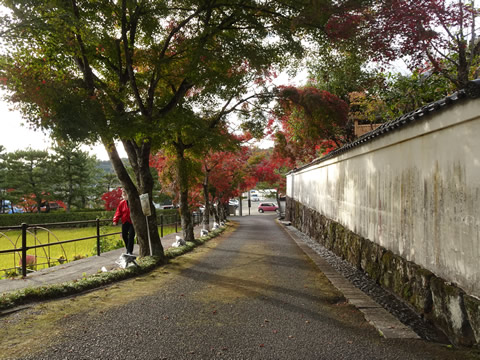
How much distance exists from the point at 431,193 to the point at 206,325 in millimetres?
2892

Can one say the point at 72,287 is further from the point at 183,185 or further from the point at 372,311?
the point at 183,185

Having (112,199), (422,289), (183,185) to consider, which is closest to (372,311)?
(422,289)

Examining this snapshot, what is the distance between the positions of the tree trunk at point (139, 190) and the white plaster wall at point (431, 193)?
475 cm

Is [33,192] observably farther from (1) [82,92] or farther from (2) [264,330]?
(2) [264,330]

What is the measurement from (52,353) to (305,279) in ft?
13.8

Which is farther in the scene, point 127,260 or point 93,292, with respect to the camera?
point 127,260

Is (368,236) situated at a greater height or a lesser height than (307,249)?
greater

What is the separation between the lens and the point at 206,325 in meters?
3.78

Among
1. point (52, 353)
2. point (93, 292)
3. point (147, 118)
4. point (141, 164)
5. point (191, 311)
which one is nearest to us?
point (52, 353)

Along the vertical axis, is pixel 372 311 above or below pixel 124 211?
below

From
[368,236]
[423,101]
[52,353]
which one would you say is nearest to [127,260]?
[52,353]

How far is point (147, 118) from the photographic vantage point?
7617 mm

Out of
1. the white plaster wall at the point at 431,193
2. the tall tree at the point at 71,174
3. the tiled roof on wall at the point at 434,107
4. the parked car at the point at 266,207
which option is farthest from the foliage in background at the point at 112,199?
the parked car at the point at 266,207

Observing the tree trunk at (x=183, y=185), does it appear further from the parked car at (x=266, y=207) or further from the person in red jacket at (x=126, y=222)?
the parked car at (x=266, y=207)
